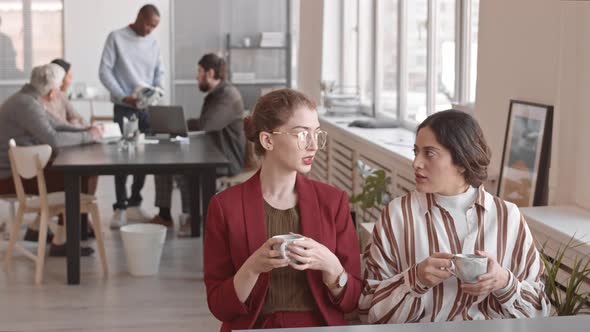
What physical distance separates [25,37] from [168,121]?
491cm

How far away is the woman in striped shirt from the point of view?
2.27 m


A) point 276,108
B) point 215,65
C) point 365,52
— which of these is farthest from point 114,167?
point 365,52

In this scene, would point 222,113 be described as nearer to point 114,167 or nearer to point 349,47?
point 114,167

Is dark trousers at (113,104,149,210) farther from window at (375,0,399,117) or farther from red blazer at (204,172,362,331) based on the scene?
red blazer at (204,172,362,331)

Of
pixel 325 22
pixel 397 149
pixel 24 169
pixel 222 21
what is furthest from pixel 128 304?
pixel 222 21

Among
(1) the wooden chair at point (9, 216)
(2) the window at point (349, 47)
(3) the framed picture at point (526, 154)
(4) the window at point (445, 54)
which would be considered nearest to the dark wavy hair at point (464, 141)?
(3) the framed picture at point (526, 154)

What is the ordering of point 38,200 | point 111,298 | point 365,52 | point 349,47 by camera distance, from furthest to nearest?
point 349,47
point 365,52
point 38,200
point 111,298

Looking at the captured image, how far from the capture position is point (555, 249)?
289cm

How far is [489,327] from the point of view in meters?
1.85

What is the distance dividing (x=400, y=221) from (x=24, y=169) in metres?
3.70

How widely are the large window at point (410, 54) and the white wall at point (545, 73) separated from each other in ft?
1.13

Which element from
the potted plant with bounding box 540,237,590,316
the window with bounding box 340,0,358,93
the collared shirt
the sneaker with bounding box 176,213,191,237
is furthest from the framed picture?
the window with bounding box 340,0,358,93

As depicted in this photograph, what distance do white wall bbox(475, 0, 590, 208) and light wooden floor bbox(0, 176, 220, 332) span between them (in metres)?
1.85

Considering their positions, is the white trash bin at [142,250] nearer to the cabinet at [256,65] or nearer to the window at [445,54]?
the window at [445,54]
